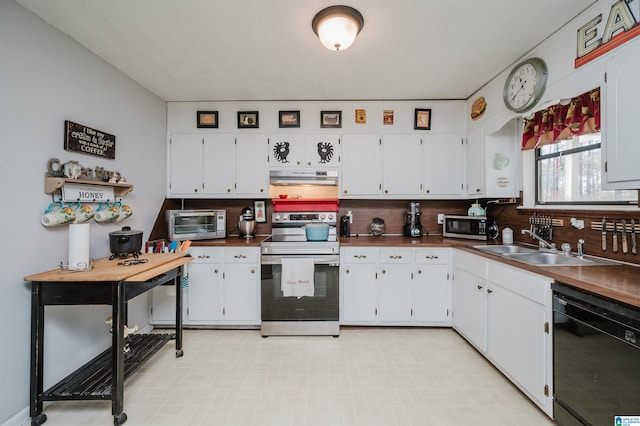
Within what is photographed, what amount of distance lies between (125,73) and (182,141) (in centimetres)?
85

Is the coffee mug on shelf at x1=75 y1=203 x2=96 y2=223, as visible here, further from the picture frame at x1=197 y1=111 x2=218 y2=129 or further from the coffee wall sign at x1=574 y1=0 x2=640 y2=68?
the coffee wall sign at x1=574 y1=0 x2=640 y2=68

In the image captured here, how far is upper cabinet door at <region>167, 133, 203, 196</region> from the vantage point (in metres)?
3.26

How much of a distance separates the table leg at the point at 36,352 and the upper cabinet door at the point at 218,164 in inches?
72.8

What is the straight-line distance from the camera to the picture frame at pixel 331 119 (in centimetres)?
324

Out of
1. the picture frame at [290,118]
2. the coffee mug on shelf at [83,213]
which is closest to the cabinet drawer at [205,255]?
the coffee mug on shelf at [83,213]

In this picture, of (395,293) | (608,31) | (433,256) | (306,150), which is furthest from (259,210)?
(608,31)

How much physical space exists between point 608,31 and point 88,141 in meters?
3.58

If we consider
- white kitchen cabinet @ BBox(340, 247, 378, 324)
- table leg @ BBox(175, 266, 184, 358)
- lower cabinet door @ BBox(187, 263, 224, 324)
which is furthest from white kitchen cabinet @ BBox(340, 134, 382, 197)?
table leg @ BBox(175, 266, 184, 358)

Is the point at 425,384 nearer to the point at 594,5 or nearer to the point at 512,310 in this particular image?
the point at 512,310

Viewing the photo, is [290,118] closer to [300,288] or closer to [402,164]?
[402,164]

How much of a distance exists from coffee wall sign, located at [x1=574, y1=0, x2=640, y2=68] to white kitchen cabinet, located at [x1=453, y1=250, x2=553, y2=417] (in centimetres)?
141

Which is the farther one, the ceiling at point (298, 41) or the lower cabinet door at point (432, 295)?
the lower cabinet door at point (432, 295)

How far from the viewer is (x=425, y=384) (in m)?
2.04

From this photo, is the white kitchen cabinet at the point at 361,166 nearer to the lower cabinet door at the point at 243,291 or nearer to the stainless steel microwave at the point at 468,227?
the stainless steel microwave at the point at 468,227
